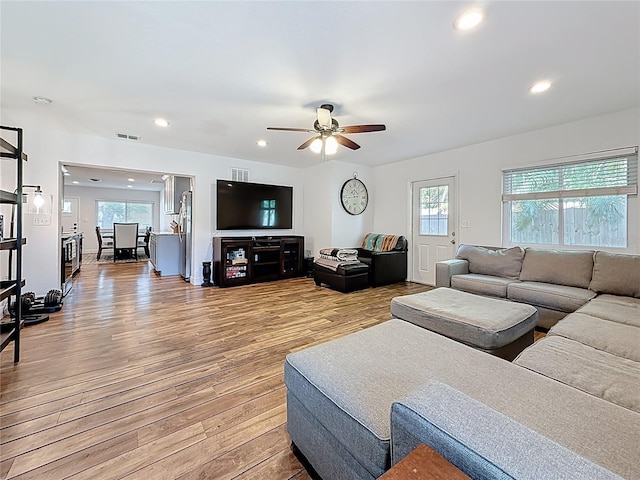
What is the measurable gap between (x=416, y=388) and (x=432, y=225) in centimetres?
455

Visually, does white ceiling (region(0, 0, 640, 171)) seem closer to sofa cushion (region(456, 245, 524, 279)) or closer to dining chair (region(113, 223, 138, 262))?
sofa cushion (region(456, 245, 524, 279))

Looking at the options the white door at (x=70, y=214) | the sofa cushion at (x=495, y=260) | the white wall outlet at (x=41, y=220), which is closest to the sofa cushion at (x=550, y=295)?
the sofa cushion at (x=495, y=260)

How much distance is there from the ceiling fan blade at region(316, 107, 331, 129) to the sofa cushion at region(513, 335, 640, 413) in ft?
8.32

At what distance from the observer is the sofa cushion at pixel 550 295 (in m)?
2.69

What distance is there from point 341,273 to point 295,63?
10.2 ft

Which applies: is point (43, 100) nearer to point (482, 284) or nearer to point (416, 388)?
point (416, 388)

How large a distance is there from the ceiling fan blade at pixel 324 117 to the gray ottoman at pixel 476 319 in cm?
192

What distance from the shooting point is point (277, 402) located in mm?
1800

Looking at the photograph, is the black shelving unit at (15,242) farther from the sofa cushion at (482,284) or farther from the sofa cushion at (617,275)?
the sofa cushion at (617,275)

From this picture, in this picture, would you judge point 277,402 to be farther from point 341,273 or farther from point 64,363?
point 341,273

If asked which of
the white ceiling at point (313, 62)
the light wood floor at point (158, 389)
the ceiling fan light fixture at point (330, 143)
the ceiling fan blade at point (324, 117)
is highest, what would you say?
the white ceiling at point (313, 62)

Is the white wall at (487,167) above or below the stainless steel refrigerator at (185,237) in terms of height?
above

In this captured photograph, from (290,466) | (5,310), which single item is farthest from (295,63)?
(5,310)

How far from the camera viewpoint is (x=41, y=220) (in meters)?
3.79
